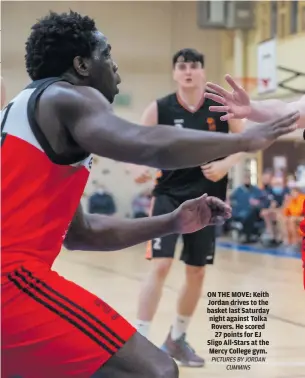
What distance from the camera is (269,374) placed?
4.52 meters

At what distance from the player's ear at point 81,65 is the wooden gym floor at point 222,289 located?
279 cm

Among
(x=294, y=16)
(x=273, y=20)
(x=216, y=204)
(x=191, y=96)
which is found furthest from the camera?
(x=273, y=20)

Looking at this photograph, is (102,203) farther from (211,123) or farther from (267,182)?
(211,123)

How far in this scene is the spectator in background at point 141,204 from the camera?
56.4ft

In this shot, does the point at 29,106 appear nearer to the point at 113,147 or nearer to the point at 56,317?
the point at 113,147

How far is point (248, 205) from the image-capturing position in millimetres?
14531

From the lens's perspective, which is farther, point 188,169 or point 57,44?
point 188,169

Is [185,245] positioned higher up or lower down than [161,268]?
higher up

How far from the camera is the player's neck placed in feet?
16.5

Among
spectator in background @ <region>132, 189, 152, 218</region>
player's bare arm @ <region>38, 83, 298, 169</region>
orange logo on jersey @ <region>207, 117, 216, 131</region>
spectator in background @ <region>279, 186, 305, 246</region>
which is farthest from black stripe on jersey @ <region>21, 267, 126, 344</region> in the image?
spectator in background @ <region>132, 189, 152, 218</region>

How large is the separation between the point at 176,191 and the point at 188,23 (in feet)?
44.9

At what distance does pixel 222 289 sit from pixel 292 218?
5356mm

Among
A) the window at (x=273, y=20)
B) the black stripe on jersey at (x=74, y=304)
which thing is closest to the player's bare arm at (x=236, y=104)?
the black stripe on jersey at (x=74, y=304)

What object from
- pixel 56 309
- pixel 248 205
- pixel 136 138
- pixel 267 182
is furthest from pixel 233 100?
pixel 267 182
